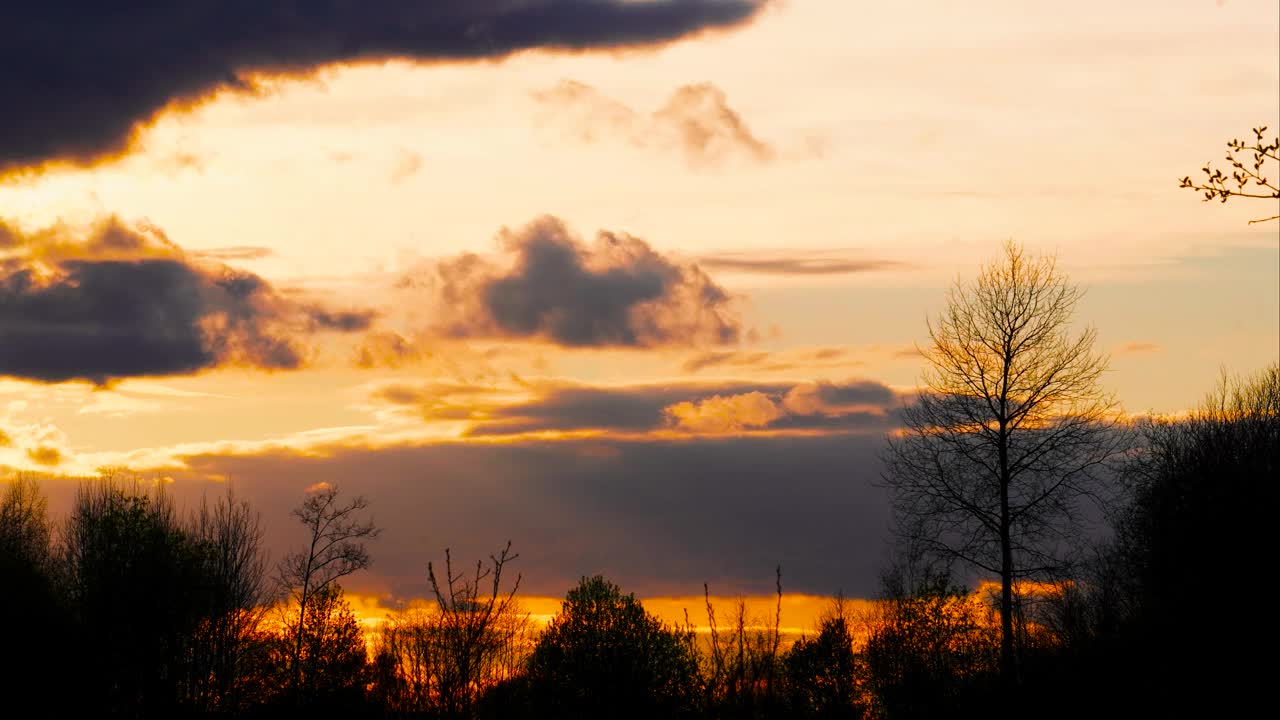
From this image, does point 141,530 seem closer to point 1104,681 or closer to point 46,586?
point 46,586

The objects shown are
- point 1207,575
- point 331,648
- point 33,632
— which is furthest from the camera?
point 331,648

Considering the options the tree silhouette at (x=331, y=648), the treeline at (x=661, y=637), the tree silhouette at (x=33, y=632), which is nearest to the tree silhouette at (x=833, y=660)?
the treeline at (x=661, y=637)

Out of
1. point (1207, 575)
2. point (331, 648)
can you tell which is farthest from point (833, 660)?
point (1207, 575)

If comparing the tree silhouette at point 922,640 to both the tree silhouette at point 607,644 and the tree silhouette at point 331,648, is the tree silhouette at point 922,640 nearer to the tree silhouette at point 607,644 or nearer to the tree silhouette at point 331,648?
the tree silhouette at point 607,644

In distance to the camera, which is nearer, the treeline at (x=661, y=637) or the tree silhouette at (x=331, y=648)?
the treeline at (x=661, y=637)

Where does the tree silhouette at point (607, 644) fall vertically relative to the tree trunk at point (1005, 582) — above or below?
below

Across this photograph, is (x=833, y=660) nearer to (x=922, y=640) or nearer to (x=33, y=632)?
(x=922, y=640)

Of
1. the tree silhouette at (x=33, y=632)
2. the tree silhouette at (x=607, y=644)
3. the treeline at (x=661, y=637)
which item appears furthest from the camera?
the tree silhouette at (x=607, y=644)

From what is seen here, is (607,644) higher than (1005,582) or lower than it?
lower

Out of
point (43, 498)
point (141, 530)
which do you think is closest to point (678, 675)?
point (141, 530)

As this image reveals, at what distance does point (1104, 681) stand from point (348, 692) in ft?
134

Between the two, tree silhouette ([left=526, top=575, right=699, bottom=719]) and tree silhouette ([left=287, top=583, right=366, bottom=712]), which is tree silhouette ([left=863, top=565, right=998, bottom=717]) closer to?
tree silhouette ([left=526, top=575, right=699, bottom=719])

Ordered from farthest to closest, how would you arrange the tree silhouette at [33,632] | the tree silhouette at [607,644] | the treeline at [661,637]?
the tree silhouette at [607,644]
the tree silhouette at [33,632]
the treeline at [661,637]

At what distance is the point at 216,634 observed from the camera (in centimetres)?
5328
